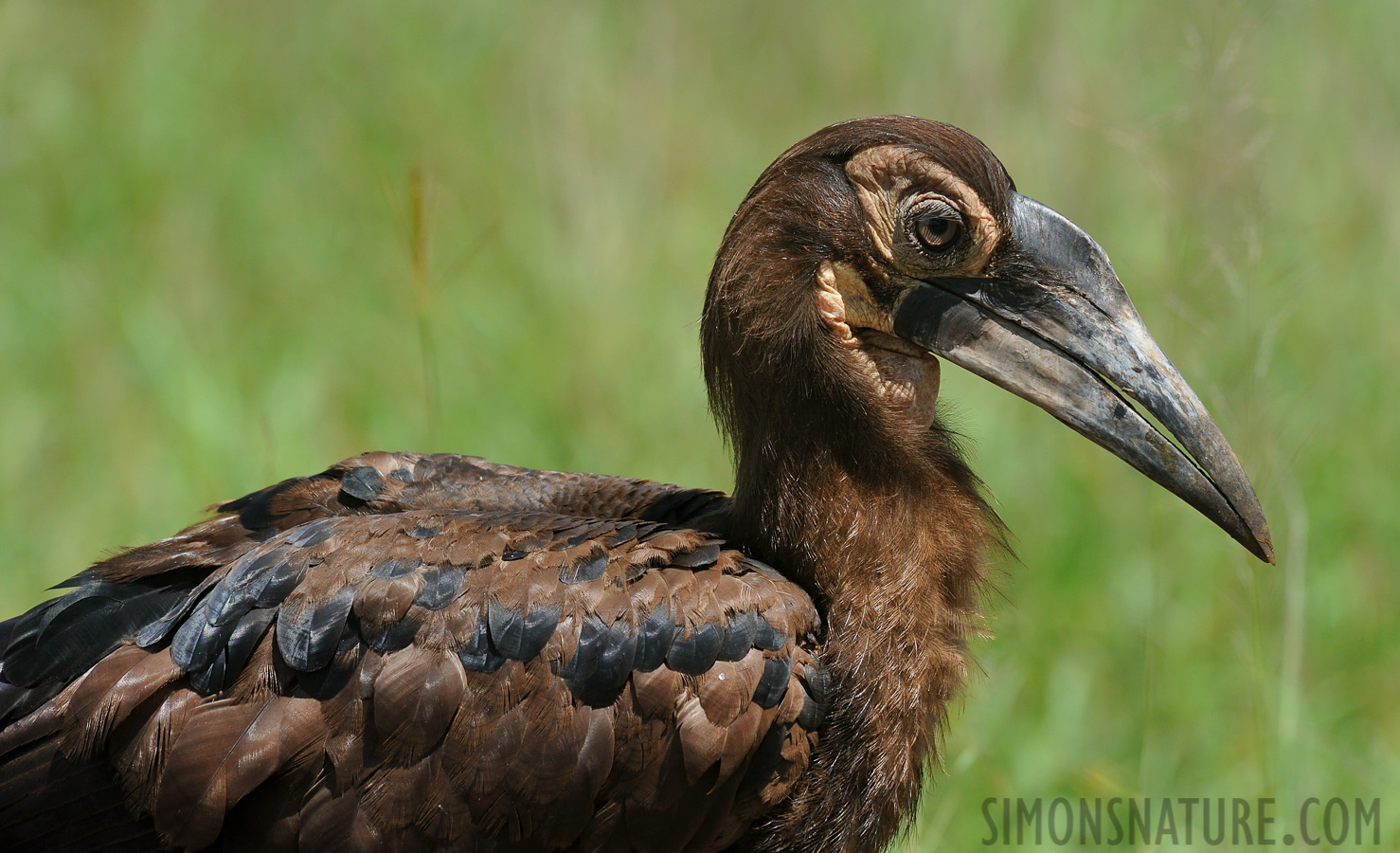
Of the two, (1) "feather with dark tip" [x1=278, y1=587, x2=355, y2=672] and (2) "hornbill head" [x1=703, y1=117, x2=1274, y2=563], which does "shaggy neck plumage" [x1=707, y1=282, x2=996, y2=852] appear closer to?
(2) "hornbill head" [x1=703, y1=117, x2=1274, y2=563]

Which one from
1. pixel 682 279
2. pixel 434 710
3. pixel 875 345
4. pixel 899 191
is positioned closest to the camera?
pixel 434 710

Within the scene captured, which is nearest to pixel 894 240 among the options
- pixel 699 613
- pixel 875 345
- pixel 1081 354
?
pixel 875 345

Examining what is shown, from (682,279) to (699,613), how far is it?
3.91 meters

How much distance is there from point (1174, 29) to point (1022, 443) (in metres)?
2.63

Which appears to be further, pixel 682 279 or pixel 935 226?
pixel 682 279

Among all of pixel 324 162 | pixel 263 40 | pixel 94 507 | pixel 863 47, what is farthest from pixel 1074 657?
pixel 263 40

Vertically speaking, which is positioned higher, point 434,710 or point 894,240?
point 894,240

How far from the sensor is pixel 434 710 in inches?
107

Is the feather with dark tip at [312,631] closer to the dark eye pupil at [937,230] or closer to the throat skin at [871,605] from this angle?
the throat skin at [871,605]

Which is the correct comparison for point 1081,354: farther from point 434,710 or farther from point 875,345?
point 434,710

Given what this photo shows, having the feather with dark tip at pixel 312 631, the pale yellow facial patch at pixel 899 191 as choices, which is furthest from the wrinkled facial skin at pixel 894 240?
the feather with dark tip at pixel 312 631

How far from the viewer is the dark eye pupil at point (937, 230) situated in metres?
2.93

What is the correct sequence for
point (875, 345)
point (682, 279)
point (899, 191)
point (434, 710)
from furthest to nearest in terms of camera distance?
point (682, 279) → point (875, 345) → point (899, 191) → point (434, 710)

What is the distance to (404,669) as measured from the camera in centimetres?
274
